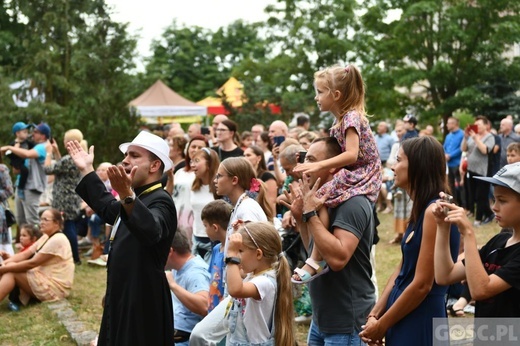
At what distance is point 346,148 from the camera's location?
402cm

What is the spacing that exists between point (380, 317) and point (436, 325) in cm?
29

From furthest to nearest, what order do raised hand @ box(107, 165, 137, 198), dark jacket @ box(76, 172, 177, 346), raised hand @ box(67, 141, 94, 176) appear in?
raised hand @ box(67, 141, 94, 176) < dark jacket @ box(76, 172, 177, 346) < raised hand @ box(107, 165, 137, 198)

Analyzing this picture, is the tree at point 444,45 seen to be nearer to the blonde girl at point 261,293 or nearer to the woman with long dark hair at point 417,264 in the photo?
the blonde girl at point 261,293

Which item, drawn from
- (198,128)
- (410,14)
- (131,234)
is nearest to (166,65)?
(410,14)

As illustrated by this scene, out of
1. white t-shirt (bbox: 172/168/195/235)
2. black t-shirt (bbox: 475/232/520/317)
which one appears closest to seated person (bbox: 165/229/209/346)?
white t-shirt (bbox: 172/168/195/235)

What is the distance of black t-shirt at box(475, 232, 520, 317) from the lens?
322 centimetres

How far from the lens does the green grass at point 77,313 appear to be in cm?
759

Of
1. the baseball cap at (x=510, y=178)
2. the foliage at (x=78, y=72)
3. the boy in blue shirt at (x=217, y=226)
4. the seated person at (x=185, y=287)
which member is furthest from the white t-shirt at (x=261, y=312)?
the foliage at (x=78, y=72)

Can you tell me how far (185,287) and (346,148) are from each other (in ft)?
7.70

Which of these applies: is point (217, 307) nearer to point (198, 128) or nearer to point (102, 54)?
point (198, 128)

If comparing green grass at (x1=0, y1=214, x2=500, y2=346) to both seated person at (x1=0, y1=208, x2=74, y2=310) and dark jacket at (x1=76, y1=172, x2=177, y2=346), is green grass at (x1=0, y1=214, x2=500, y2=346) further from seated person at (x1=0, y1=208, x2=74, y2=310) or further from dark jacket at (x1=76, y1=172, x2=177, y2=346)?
dark jacket at (x1=76, y1=172, x2=177, y2=346)

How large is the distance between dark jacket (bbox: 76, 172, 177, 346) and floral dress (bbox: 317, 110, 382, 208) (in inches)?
39.2

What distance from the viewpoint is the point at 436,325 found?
360 cm

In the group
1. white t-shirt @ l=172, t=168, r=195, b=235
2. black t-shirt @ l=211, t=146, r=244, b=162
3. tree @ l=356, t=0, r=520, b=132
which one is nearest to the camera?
white t-shirt @ l=172, t=168, r=195, b=235
